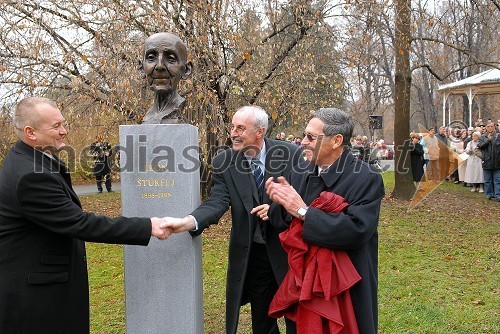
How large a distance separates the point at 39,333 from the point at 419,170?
13.7m

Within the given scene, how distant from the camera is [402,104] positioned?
12.4m

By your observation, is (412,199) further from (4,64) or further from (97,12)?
(4,64)

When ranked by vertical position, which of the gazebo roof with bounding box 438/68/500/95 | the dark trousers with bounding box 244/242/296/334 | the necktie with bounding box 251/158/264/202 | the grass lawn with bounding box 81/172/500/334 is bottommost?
the grass lawn with bounding box 81/172/500/334

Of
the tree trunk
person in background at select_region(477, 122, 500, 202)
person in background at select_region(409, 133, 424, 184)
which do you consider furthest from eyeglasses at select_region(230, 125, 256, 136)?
person in background at select_region(409, 133, 424, 184)

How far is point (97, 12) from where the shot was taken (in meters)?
8.67

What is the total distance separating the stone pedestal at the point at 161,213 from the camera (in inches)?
136

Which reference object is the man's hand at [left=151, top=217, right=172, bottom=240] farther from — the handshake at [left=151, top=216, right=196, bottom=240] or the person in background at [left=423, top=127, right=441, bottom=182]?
the person in background at [left=423, top=127, right=441, bottom=182]

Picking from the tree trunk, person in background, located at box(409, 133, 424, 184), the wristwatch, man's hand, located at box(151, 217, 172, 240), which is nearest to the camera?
the wristwatch

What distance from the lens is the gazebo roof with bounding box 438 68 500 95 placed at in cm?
1706

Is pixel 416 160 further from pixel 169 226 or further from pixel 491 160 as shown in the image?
pixel 169 226

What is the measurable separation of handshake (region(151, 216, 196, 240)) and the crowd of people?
11710mm

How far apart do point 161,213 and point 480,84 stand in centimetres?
1695

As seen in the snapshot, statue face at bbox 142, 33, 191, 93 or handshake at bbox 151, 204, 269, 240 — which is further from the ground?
statue face at bbox 142, 33, 191, 93

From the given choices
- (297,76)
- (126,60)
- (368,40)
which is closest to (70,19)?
(126,60)
